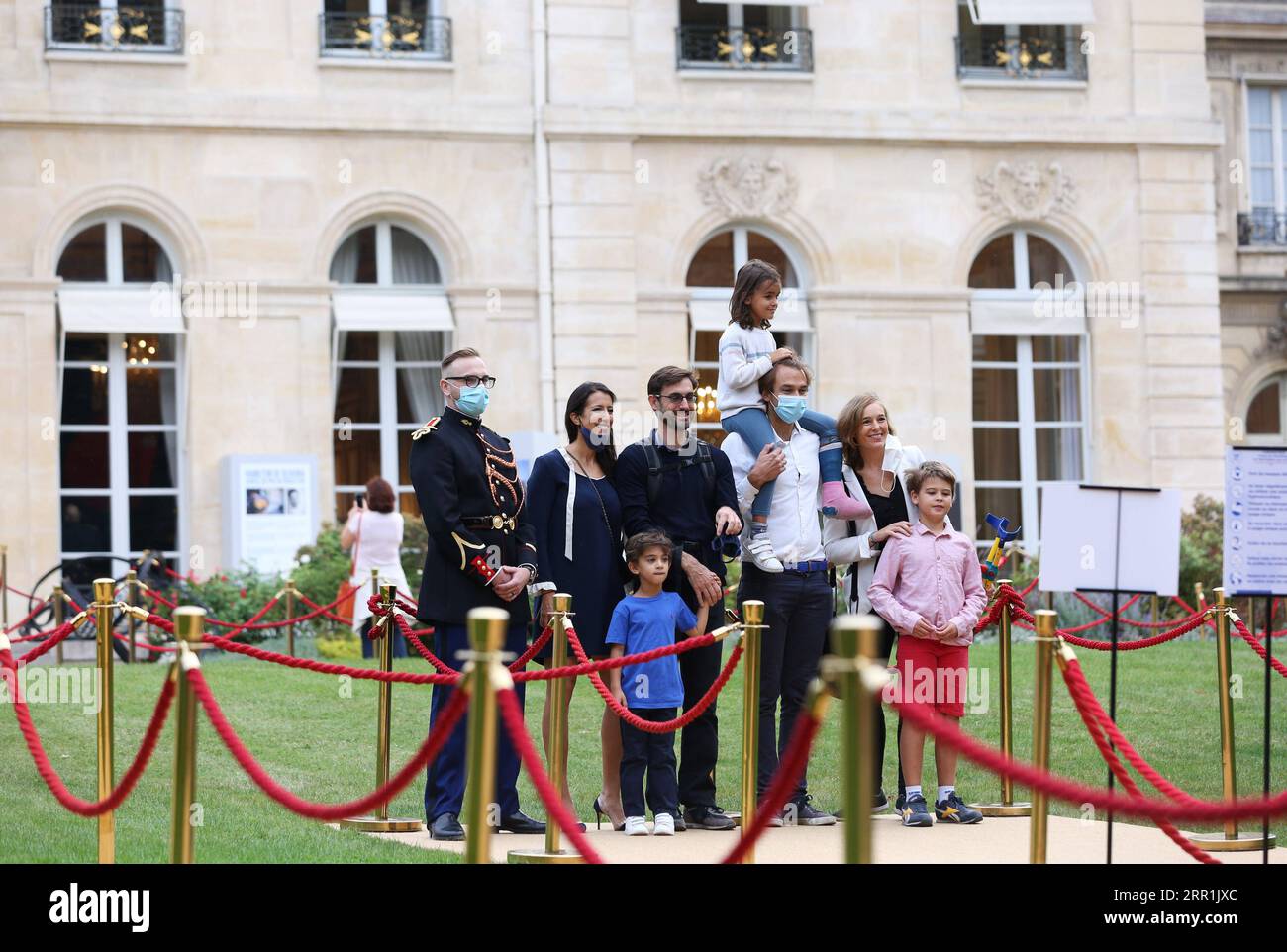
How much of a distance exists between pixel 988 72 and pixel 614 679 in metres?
14.8

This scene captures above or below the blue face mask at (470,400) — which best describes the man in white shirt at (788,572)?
below

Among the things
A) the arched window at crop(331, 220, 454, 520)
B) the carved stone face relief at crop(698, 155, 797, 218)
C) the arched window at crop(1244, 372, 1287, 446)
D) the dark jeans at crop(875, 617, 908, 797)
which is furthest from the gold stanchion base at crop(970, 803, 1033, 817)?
the arched window at crop(1244, 372, 1287, 446)

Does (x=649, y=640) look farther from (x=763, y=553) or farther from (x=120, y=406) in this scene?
(x=120, y=406)

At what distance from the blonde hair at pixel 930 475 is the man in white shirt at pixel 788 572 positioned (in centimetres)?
47

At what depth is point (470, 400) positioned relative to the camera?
895 centimetres

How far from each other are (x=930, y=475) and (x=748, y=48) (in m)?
13.1

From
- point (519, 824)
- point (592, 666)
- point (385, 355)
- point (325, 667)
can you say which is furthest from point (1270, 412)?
point (325, 667)

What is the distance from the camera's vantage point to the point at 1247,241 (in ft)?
85.7

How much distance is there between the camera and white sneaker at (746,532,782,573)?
9.13 metres

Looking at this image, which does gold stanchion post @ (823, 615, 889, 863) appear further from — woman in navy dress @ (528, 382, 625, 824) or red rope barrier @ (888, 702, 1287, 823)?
woman in navy dress @ (528, 382, 625, 824)

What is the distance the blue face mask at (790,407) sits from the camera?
9.26 metres

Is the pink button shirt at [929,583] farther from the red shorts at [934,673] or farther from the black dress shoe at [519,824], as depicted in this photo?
the black dress shoe at [519,824]

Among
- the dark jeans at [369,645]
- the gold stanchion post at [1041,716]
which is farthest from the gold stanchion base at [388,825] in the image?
the dark jeans at [369,645]

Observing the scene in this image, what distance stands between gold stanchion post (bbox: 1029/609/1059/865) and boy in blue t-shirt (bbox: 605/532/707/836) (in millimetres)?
2167
